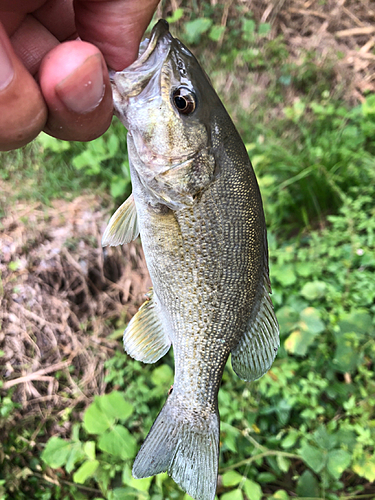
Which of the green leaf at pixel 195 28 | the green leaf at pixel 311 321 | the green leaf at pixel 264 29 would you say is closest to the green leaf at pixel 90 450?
the green leaf at pixel 311 321

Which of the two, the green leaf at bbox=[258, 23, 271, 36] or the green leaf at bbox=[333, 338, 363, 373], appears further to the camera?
the green leaf at bbox=[258, 23, 271, 36]

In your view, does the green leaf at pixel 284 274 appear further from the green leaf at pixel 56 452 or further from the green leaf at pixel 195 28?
the green leaf at pixel 195 28

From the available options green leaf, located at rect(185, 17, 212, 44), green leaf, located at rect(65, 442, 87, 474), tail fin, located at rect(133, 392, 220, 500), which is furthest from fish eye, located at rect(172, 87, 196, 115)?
green leaf, located at rect(185, 17, 212, 44)

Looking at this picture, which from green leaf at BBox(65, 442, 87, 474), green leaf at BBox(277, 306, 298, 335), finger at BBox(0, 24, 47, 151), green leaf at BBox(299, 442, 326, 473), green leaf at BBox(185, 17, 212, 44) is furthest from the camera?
green leaf at BBox(185, 17, 212, 44)

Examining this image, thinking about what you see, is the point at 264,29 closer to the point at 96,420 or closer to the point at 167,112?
the point at 167,112

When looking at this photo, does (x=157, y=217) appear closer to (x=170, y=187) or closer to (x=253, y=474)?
(x=170, y=187)

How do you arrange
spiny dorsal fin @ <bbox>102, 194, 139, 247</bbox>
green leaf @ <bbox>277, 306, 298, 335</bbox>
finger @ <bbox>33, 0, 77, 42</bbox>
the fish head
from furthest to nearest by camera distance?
green leaf @ <bbox>277, 306, 298, 335</bbox>
spiny dorsal fin @ <bbox>102, 194, 139, 247</bbox>
finger @ <bbox>33, 0, 77, 42</bbox>
the fish head

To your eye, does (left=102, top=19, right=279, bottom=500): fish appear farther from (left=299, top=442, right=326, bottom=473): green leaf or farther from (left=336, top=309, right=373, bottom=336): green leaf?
(left=336, top=309, right=373, bottom=336): green leaf

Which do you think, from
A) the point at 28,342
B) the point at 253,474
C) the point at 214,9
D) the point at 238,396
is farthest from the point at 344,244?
the point at 214,9
